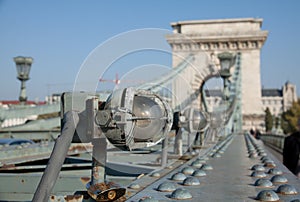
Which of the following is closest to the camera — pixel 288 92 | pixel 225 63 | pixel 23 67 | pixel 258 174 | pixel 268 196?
pixel 268 196

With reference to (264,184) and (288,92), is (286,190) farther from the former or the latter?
(288,92)

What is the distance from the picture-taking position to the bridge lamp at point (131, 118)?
1380mm

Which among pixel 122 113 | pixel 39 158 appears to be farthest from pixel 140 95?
pixel 39 158

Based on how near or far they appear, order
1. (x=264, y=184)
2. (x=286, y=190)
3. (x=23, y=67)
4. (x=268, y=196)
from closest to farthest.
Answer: (x=268, y=196) → (x=286, y=190) → (x=264, y=184) → (x=23, y=67)

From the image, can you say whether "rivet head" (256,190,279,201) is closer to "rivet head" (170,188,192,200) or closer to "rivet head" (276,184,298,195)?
"rivet head" (276,184,298,195)

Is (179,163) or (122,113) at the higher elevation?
(122,113)

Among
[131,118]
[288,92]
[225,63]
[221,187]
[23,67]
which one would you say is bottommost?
[221,187]

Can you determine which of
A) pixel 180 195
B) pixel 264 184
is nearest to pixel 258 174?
pixel 264 184

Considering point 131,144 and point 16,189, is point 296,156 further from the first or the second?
point 131,144

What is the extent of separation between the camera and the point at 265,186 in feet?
6.47

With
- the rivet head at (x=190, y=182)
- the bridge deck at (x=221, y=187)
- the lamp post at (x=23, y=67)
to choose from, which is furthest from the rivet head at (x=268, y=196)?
the lamp post at (x=23, y=67)

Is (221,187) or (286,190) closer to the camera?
(286,190)

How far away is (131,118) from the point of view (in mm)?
1389

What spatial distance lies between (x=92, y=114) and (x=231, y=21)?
47063 millimetres
